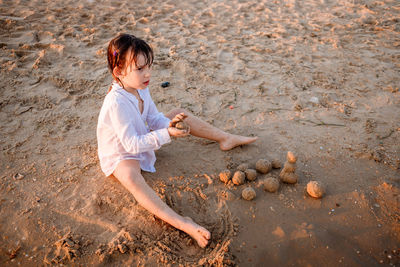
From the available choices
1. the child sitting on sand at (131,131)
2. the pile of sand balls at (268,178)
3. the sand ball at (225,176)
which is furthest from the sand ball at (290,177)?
the child sitting on sand at (131,131)

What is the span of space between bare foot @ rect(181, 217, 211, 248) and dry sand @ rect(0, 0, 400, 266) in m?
0.08

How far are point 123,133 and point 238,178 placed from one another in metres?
0.96

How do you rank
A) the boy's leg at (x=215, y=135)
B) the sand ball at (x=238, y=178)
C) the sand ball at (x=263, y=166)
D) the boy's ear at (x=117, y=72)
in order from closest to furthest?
the boy's ear at (x=117, y=72)
the sand ball at (x=238, y=178)
the sand ball at (x=263, y=166)
the boy's leg at (x=215, y=135)

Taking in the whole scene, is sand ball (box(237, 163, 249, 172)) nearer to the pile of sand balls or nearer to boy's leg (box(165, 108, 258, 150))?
the pile of sand balls

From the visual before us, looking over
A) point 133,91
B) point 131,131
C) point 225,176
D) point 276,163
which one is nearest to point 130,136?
point 131,131

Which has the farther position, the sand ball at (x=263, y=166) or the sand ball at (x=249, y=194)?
the sand ball at (x=263, y=166)

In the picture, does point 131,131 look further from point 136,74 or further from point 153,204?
point 153,204

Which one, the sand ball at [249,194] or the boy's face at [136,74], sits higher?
the boy's face at [136,74]

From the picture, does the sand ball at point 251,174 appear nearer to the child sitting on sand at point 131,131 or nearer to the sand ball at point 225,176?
the sand ball at point 225,176

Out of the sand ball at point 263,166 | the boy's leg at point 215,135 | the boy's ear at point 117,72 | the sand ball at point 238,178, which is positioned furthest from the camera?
the boy's leg at point 215,135

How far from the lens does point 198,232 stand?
1838 mm

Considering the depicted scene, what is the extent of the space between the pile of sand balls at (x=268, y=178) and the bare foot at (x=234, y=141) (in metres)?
0.27

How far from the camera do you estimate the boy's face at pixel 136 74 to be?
191 cm

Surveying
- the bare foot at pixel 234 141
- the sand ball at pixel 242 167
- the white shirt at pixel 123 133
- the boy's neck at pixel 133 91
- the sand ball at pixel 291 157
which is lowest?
the sand ball at pixel 242 167
